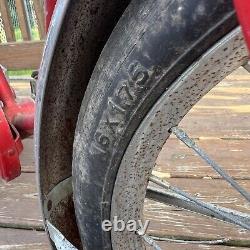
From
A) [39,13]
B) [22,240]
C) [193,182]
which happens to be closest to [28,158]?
[22,240]

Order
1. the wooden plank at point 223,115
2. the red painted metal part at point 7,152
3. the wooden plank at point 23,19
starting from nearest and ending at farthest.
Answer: the red painted metal part at point 7,152, the wooden plank at point 223,115, the wooden plank at point 23,19

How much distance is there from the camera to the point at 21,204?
1293 mm

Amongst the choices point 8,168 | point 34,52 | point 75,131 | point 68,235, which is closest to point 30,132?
point 8,168

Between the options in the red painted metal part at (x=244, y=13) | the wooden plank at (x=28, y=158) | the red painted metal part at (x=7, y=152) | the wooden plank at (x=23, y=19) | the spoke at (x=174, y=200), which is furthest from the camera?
the wooden plank at (x=23, y=19)

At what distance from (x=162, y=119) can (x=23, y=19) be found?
2.10 metres

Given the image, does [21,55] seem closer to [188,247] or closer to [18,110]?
[18,110]

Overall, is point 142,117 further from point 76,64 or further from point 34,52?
point 34,52

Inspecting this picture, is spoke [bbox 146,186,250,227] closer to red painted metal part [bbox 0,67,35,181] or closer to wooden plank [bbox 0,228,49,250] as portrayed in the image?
wooden plank [bbox 0,228,49,250]

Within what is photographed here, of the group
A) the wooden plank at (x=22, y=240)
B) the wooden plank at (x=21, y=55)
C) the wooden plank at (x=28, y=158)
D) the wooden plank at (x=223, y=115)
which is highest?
the wooden plank at (x=21, y=55)

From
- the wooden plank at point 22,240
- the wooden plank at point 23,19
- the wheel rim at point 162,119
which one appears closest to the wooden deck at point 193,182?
the wooden plank at point 22,240

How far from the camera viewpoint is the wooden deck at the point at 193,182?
114 cm

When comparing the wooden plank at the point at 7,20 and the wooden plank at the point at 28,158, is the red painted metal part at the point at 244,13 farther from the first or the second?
the wooden plank at the point at 7,20

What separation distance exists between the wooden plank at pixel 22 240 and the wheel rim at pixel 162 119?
43 centimetres

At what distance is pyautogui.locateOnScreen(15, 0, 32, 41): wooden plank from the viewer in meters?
2.54
